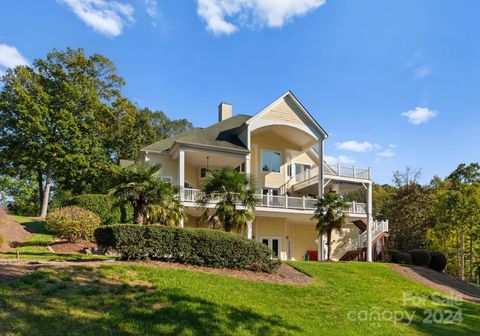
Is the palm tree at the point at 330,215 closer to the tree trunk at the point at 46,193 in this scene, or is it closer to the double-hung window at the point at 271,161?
the double-hung window at the point at 271,161

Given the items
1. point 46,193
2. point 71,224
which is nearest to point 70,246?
point 71,224

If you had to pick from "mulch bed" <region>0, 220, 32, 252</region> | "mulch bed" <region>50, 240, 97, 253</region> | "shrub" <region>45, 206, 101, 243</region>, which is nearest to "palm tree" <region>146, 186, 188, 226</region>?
"mulch bed" <region>50, 240, 97, 253</region>

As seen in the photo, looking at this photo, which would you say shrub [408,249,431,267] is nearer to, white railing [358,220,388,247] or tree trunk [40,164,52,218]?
white railing [358,220,388,247]

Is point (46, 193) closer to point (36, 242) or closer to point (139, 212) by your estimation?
point (36, 242)

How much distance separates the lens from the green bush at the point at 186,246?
1270 cm

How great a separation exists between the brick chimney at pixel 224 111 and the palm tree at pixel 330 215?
12.7m

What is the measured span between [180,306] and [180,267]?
410cm

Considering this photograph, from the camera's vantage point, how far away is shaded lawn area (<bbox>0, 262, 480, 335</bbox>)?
746 cm

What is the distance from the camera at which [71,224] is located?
21.0 meters

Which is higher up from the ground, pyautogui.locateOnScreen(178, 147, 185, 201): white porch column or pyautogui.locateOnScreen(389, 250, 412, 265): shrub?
pyautogui.locateOnScreen(178, 147, 185, 201): white porch column

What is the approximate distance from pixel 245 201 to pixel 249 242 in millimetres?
3760

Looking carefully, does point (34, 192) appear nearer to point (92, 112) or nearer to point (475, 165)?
point (92, 112)

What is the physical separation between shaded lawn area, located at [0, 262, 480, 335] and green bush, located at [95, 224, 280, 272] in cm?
135

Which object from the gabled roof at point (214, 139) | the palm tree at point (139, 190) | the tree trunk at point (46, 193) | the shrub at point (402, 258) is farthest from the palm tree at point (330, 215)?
the tree trunk at point (46, 193)
